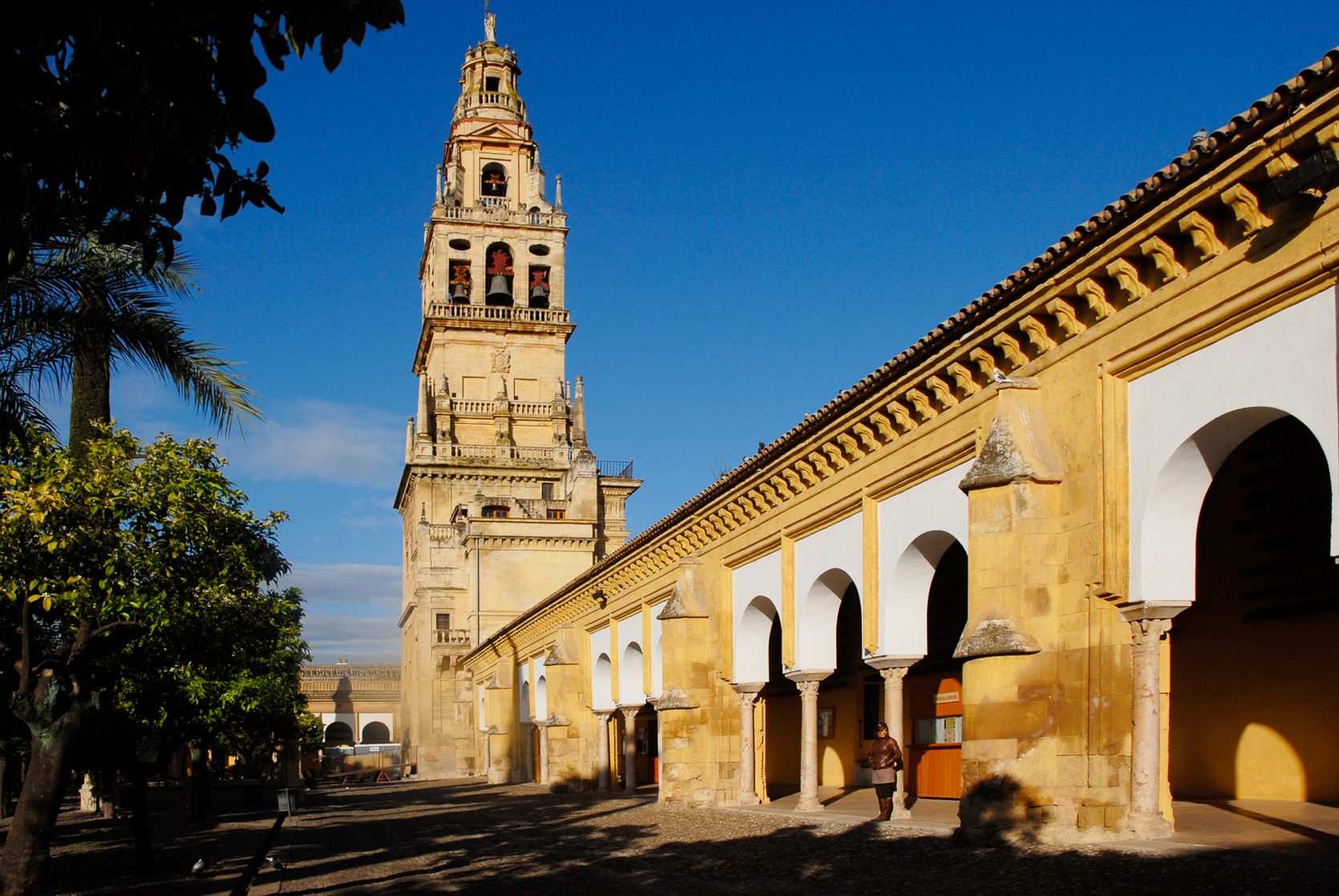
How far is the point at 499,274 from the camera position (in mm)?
60500

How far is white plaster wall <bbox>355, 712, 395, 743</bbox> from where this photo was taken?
83.2 metres

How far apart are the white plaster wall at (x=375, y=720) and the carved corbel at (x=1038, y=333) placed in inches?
3061

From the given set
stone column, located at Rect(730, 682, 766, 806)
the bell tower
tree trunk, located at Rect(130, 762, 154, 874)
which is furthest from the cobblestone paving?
the bell tower

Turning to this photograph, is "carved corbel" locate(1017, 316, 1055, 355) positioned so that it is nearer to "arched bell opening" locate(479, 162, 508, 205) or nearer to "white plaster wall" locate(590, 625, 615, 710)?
"white plaster wall" locate(590, 625, 615, 710)

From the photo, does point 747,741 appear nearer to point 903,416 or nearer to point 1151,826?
point 903,416

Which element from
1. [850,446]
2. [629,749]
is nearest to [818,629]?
[850,446]

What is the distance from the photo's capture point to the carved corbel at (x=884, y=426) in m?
14.5

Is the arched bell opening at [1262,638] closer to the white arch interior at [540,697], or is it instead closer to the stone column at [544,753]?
the stone column at [544,753]

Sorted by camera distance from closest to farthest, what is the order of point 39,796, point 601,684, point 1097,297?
point 1097,297
point 39,796
point 601,684

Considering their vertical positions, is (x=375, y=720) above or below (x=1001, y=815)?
below

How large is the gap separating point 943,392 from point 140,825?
1227 centimetres

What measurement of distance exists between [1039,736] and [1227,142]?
5.14 meters

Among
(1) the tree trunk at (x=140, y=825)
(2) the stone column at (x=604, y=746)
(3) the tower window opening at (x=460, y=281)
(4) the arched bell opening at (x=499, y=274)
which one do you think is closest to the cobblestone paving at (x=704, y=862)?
(1) the tree trunk at (x=140, y=825)

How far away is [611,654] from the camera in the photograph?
28094mm
